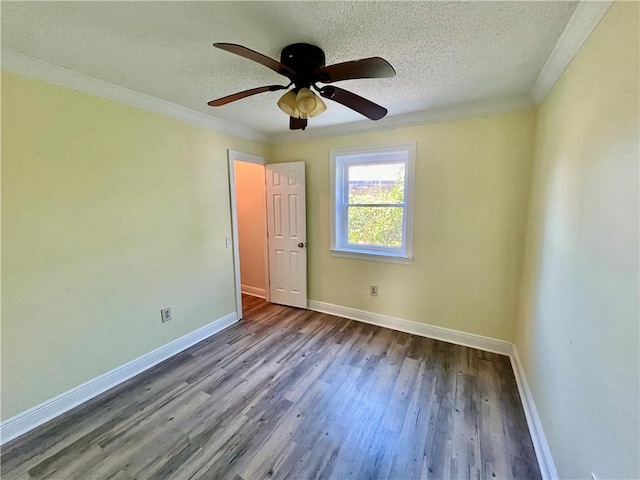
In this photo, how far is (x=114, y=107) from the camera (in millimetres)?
2131

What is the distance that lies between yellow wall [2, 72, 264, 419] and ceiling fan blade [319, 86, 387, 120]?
1.80m

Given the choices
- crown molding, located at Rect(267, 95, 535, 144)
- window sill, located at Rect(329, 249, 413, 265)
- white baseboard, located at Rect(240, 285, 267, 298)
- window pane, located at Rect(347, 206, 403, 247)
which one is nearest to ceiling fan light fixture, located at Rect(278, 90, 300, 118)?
crown molding, located at Rect(267, 95, 535, 144)

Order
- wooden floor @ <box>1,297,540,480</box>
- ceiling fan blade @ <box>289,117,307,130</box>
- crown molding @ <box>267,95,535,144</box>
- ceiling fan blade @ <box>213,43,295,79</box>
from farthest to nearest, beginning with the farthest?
1. crown molding @ <box>267,95,535,144</box>
2. ceiling fan blade @ <box>289,117,307,130</box>
3. wooden floor @ <box>1,297,540,480</box>
4. ceiling fan blade @ <box>213,43,295,79</box>

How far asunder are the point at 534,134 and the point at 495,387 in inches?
85.9

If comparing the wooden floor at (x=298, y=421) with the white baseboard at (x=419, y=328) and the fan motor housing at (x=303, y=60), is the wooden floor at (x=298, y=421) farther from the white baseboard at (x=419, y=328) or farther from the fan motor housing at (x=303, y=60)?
the fan motor housing at (x=303, y=60)

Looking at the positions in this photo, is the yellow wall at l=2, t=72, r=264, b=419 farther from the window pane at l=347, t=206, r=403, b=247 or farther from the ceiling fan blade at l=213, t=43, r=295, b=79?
the window pane at l=347, t=206, r=403, b=247

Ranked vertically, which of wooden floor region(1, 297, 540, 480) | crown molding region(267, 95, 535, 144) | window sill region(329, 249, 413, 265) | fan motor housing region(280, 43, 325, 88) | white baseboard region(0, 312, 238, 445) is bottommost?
wooden floor region(1, 297, 540, 480)

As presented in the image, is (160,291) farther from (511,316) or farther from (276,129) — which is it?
(511,316)

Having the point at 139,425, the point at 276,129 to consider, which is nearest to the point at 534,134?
the point at 276,129

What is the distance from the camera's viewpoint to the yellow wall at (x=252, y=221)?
4027 mm

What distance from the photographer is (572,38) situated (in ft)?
4.57

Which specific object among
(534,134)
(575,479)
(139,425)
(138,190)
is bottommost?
(139,425)

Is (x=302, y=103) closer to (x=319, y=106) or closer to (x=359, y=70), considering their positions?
(x=319, y=106)

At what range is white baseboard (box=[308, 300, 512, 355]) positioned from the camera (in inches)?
105
